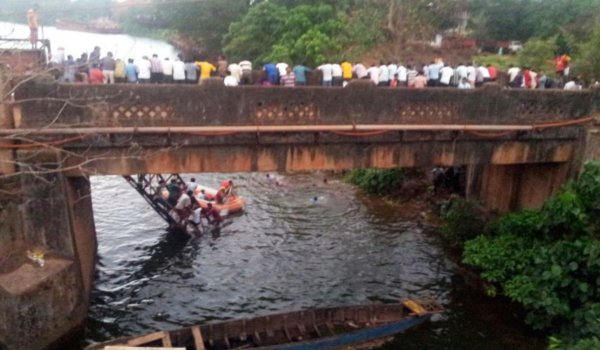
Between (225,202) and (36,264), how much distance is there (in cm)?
1114

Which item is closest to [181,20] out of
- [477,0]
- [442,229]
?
[477,0]

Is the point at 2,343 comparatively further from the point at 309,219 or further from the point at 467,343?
the point at 309,219

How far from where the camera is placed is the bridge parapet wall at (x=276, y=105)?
1134 centimetres

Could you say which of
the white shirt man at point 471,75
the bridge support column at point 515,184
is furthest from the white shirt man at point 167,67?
the bridge support column at point 515,184

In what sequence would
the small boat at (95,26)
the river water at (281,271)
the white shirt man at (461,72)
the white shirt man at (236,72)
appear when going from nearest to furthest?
→ the river water at (281,271) < the white shirt man at (236,72) < the white shirt man at (461,72) < the small boat at (95,26)

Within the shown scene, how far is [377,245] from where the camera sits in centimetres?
1955

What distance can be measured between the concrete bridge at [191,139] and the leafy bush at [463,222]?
3638 millimetres

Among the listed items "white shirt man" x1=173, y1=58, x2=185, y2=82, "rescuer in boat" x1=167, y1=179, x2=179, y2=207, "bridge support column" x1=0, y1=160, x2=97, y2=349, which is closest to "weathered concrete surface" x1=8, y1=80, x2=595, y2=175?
"bridge support column" x1=0, y1=160, x2=97, y2=349

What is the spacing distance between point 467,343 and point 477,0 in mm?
34624

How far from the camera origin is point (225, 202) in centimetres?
2236

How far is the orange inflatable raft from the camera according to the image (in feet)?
71.8

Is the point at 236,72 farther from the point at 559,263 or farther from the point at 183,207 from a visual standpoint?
the point at 559,263

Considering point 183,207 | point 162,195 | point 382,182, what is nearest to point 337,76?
point 183,207

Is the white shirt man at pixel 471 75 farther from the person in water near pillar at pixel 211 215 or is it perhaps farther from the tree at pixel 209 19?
the tree at pixel 209 19
